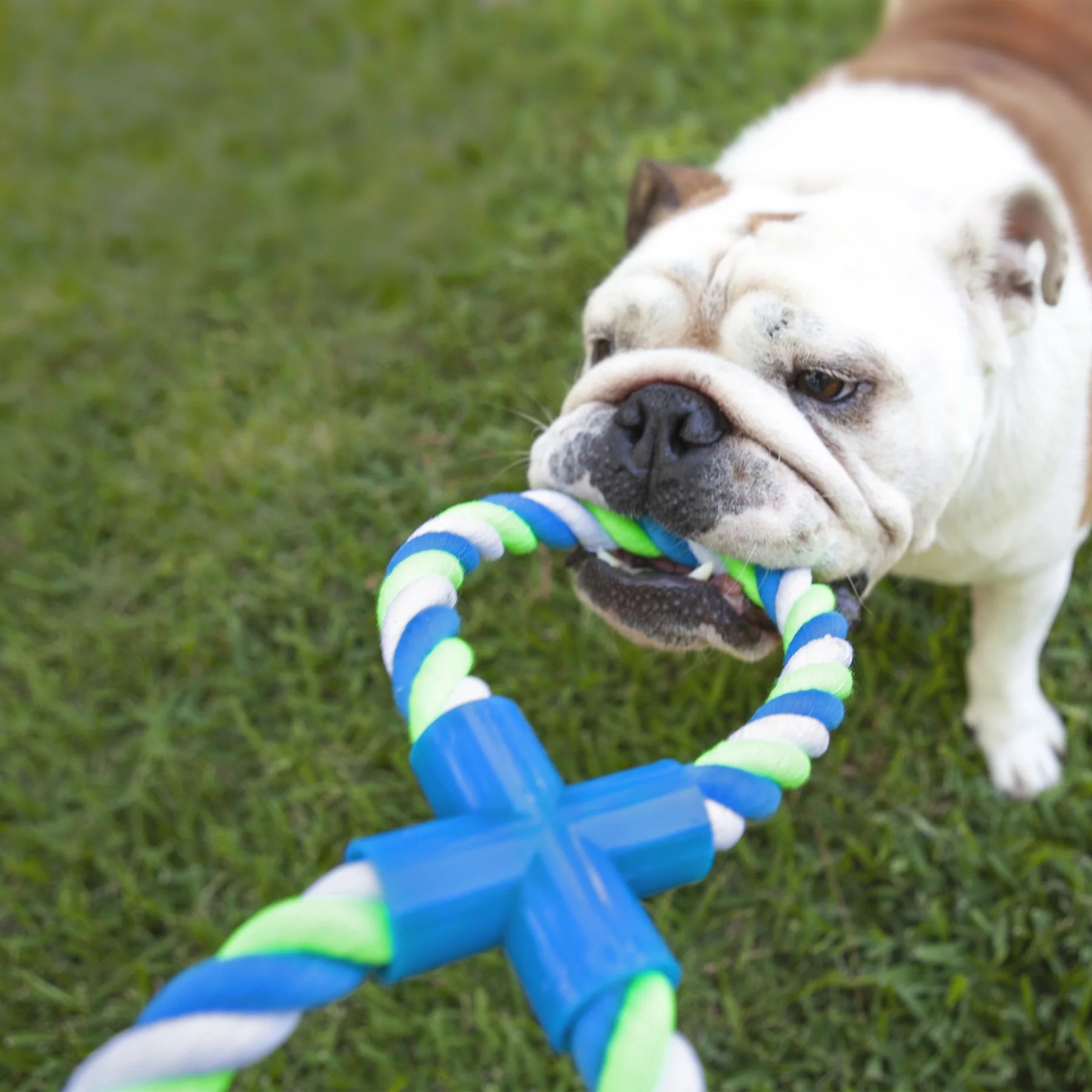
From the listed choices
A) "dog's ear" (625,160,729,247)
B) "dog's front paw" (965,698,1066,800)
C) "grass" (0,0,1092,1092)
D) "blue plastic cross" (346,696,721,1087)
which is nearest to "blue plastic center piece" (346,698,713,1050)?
"blue plastic cross" (346,696,721,1087)

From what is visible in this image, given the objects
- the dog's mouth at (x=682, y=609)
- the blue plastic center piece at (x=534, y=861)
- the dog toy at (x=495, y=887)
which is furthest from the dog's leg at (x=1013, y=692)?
the blue plastic center piece at (x=534, y=861)

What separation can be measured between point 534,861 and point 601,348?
1.43m

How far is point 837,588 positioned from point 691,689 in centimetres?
103

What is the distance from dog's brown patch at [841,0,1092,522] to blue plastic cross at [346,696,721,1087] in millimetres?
1700

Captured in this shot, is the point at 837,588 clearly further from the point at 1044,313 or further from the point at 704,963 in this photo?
the point at 704,963

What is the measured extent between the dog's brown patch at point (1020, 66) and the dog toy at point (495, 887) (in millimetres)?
1624

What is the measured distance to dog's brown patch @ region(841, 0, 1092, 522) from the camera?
258 cm

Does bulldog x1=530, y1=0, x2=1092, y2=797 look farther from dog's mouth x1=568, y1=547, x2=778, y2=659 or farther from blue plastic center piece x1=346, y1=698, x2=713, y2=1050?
blue plastic center piece x1=346, y1=698, x2=713, y2=1050

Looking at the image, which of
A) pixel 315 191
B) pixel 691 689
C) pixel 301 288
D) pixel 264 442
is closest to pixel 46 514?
pixel 264 442

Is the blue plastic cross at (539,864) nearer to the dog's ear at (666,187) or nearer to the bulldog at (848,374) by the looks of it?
the bulldog at (848,374)

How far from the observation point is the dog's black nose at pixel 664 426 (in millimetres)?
1814

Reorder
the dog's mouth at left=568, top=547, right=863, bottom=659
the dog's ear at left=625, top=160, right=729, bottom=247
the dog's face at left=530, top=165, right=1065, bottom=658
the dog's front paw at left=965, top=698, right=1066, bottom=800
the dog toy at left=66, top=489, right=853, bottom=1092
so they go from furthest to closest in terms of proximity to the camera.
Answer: the dog's front paw at left=965, top=698, right=1066, bottom=800
the dog's ear at left=625, top=160, right=729, bottom=247
the dog's mouth at left=568, top=547, right=863, bottom=659
the dog's face at left=530, top=165, right=1065, bottom=658
the dog toy at left=66, top=489, right=853, bottom=1092

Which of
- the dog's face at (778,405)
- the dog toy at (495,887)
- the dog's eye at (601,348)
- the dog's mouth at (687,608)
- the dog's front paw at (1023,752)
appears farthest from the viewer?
the dog's front paw at (1023,752)

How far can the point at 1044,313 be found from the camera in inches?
87.3
